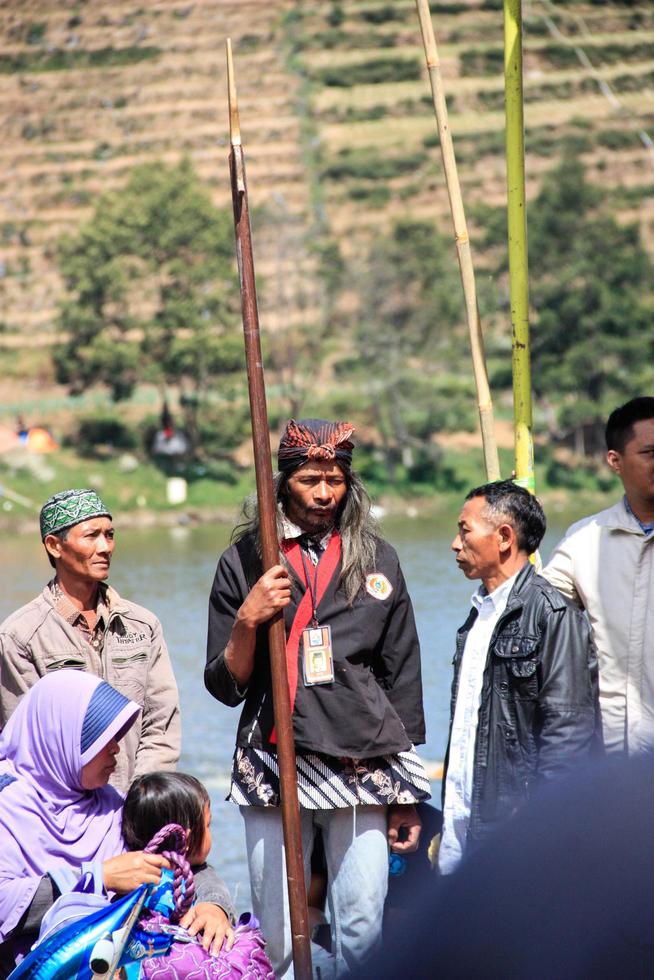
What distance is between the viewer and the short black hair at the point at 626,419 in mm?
3344

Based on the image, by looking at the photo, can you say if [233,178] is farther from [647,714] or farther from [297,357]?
[297,357]

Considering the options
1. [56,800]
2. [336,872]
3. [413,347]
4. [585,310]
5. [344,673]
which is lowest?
[413,347]

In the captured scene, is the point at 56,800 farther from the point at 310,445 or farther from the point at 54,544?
the point at 310,445

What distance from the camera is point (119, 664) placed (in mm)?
3506

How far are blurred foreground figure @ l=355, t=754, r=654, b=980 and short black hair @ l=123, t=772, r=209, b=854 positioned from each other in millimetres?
1655

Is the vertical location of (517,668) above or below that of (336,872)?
above

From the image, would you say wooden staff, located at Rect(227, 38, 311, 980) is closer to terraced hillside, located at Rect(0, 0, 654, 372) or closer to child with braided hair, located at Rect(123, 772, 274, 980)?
child with braided hair, located at Rect(123, 772, 274, 980)

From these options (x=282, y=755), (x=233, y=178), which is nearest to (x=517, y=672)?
(x=282, y=755)

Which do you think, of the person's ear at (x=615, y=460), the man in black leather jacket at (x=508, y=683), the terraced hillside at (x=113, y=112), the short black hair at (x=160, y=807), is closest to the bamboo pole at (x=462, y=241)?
the person's ear at (x=615, y=460)

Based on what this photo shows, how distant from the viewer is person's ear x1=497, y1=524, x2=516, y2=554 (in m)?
3.30

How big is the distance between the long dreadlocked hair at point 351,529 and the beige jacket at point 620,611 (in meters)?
0.52

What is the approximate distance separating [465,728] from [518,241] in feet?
4.65

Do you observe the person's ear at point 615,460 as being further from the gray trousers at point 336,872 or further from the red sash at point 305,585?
the gray trousers at point 336,872

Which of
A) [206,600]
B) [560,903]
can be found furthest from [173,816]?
[206,600]
